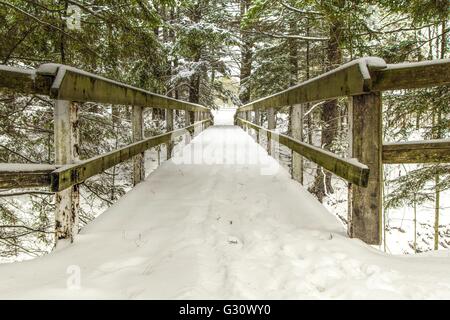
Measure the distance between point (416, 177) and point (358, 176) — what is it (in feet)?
11.9

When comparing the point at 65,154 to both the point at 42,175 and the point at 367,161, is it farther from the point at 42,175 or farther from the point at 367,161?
the point at 367,161

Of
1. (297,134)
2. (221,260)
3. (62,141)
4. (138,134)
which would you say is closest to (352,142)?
(221,260)

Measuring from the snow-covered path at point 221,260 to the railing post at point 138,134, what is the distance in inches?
38.2

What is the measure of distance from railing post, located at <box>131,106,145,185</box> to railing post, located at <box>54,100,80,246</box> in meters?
1.93

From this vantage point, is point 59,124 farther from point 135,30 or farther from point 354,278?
point 135,30

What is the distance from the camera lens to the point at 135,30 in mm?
6066

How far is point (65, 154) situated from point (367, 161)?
231 cm

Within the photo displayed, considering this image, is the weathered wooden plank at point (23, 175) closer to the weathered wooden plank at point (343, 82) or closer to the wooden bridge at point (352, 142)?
the wooden bridge at point (352, 142)

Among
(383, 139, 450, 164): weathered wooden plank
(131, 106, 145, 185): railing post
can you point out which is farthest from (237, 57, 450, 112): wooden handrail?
(131, 106, 145, 185): railing post

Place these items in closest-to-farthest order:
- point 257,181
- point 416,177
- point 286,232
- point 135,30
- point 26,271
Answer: point 26,271
point 286,232
point 257,181
point 416,177
point 135,30

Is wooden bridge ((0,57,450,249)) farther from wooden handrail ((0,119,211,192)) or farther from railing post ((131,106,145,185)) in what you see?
railing post ((131,106,145,185))

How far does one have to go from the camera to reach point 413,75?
2.46 m

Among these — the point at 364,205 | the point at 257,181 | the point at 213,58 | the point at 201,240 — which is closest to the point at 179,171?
the point at 257,181

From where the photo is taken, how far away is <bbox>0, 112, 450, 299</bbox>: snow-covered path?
1965 millimetres
